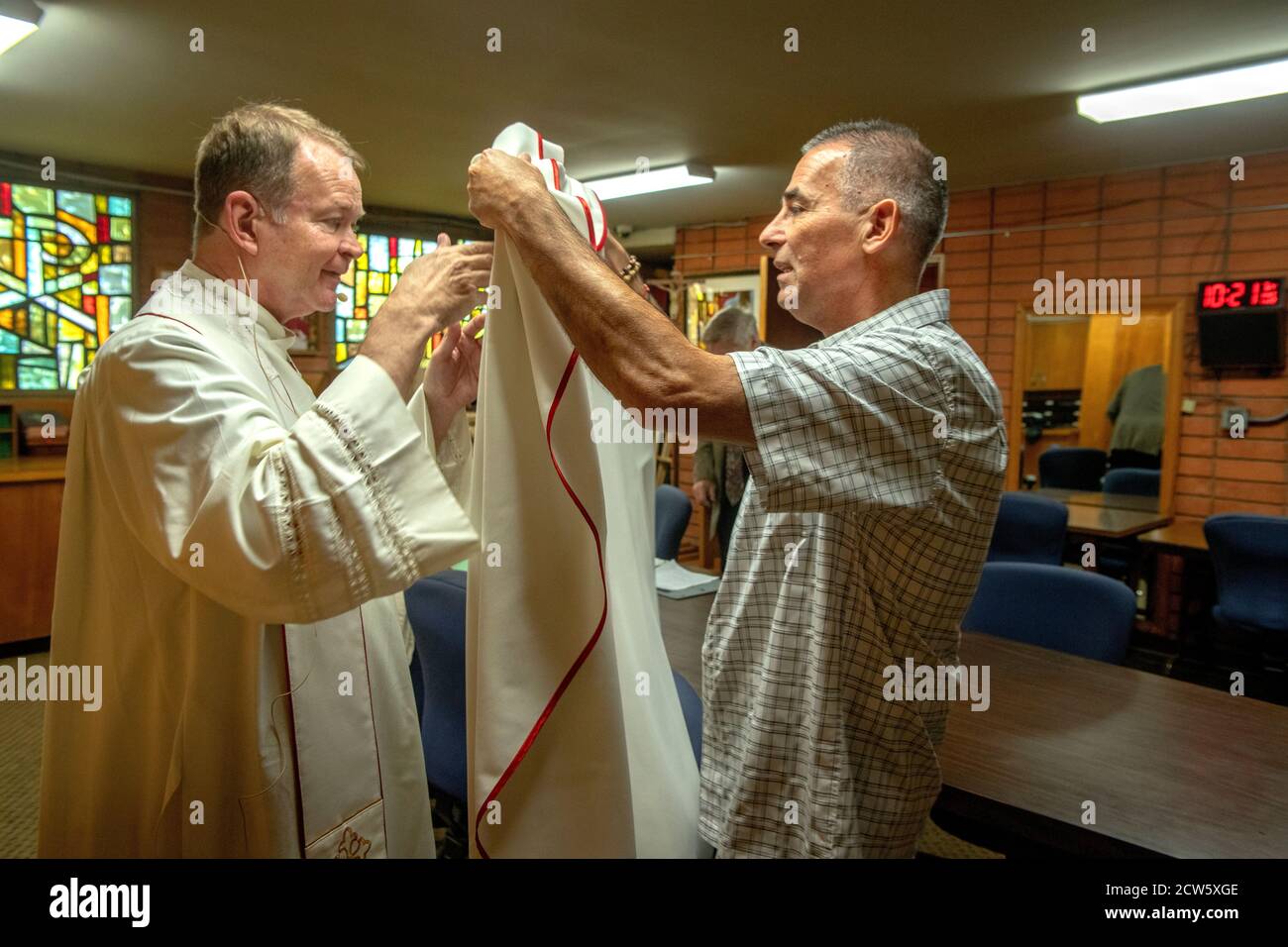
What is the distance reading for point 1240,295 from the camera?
5074mm

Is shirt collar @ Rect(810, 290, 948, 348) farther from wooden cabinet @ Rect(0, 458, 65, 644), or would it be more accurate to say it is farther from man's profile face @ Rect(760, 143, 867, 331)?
wooden cabinet @ Rect(0, 458, 65, 644)

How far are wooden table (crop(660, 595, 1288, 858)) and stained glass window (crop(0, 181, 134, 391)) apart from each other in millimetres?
5704

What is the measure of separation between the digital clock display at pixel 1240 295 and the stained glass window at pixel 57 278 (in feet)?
24.0

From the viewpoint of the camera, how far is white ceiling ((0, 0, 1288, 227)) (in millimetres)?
3084

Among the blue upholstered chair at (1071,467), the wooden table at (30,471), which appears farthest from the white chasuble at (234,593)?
the blue upholstered chair at (1071,467)

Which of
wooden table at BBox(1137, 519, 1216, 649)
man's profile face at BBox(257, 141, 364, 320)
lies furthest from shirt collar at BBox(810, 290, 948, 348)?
wooden table at BBox(1137, 519, 1216, 649)

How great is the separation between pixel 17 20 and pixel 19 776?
297 centimetres

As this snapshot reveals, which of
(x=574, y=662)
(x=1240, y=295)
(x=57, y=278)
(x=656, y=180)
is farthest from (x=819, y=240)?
(x=57, y=278)

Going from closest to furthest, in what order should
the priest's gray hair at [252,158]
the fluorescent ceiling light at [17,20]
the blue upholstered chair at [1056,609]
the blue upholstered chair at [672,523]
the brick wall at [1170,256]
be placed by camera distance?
1. the priest's gray hair at [252,158]
2. the blue upholstered chair at [1056,609]
3. the fluorescent ceiling light at [17,20]
4. the blue upholstered chair at [672,523]
5. the brick wall at [1170,256]

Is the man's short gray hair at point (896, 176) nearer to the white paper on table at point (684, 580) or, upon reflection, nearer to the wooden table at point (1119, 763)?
the wooden table at point (1119, 763)

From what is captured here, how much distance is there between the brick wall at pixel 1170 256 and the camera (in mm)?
5094

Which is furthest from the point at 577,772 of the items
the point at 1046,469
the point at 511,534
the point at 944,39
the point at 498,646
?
the point at 1046,469

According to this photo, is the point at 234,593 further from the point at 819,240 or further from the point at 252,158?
the point at 819,240

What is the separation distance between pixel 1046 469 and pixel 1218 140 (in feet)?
8.58
